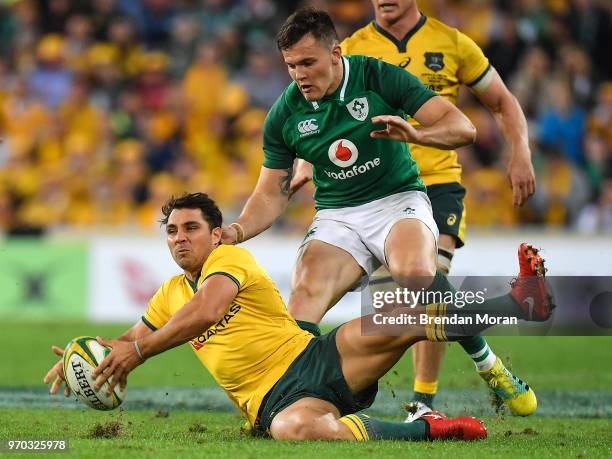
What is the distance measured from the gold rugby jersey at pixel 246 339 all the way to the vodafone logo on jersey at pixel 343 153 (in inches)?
38.2

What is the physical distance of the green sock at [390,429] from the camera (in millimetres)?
5734

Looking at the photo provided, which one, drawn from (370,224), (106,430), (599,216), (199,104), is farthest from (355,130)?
(199,104)

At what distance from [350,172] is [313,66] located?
0.71 m

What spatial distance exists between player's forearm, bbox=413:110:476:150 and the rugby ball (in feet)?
6.96

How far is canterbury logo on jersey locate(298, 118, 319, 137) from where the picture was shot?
6688 millimetres

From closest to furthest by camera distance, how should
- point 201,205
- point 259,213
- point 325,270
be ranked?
1. point 201,205
2. point 325,270
3. point 259,213

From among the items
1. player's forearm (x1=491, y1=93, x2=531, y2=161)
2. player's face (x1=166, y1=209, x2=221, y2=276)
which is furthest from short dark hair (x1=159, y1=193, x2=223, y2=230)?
player's forearm (x1=491, y1=93, x2=531, y2=161)

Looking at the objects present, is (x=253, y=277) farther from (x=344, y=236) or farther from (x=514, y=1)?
(x=514, y=1)

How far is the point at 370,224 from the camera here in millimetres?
6773

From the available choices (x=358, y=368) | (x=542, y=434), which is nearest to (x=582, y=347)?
(x=542, y=434)

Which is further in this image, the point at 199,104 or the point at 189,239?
the point at 199,104

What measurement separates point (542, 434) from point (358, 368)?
1277 mm

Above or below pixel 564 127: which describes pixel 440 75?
below

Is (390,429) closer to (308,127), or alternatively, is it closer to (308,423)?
(308,423)
